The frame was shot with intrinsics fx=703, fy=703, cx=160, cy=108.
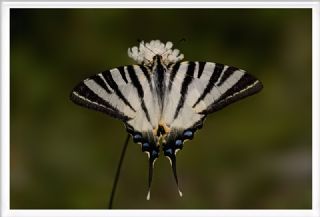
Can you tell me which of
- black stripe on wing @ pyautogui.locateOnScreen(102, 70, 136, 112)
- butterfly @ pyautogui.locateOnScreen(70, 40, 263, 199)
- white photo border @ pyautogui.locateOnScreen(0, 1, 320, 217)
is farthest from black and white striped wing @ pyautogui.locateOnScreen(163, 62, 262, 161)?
white photo border @ pyautogui.locateOnScreen(0, 1, 320, 217)

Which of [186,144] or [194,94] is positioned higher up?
[194,94]

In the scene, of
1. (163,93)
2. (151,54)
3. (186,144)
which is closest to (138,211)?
(186,144)

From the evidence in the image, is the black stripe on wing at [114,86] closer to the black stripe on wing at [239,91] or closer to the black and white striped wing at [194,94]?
the black and white striped wing at [194,94]

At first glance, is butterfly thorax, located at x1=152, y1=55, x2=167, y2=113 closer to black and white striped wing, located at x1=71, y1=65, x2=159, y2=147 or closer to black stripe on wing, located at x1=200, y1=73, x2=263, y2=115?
black and white striped wing, located at x1=71, y1=65, x2=159, y2=147

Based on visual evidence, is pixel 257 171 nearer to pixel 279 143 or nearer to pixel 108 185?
pixel 279 143

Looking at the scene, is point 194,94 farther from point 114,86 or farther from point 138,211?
point 138,211
